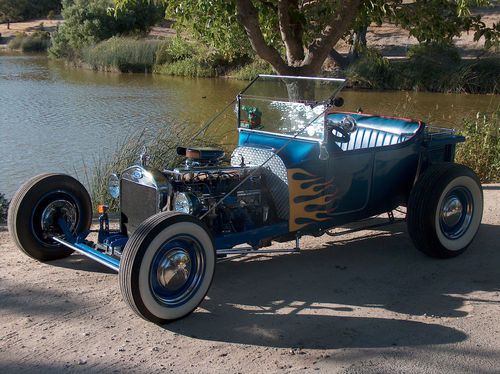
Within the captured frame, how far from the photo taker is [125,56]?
34500mm

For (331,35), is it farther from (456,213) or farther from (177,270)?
(177,270)

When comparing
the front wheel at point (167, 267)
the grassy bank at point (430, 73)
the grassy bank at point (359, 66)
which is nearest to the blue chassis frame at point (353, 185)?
the front wheel at point (167, 267)

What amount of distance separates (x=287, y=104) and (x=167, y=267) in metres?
2.20

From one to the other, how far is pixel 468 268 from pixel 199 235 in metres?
2.56

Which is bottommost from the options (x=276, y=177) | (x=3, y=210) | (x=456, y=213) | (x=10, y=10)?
(x=3, y=210)

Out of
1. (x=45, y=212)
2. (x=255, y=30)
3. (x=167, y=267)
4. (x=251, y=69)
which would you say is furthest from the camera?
(x=251, y=69)

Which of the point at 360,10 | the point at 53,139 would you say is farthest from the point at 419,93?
the point at 360,10

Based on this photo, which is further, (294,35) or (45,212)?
(294,35)

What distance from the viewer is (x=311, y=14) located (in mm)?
8797

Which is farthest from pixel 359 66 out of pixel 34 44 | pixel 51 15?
pixel 51 15

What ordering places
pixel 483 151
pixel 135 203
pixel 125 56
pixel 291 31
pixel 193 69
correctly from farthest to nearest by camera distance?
1. pixel 125 56
2. pixel 193 69
3. pixel 483 151
4. pixel 291 31
5. pixel 135 203

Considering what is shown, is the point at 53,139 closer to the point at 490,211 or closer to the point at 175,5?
the point at 175,5

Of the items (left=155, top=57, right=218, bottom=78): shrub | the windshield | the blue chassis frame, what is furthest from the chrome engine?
(left=155, top=57, right=218, bottom=78): shrub

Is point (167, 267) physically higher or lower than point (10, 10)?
lower
